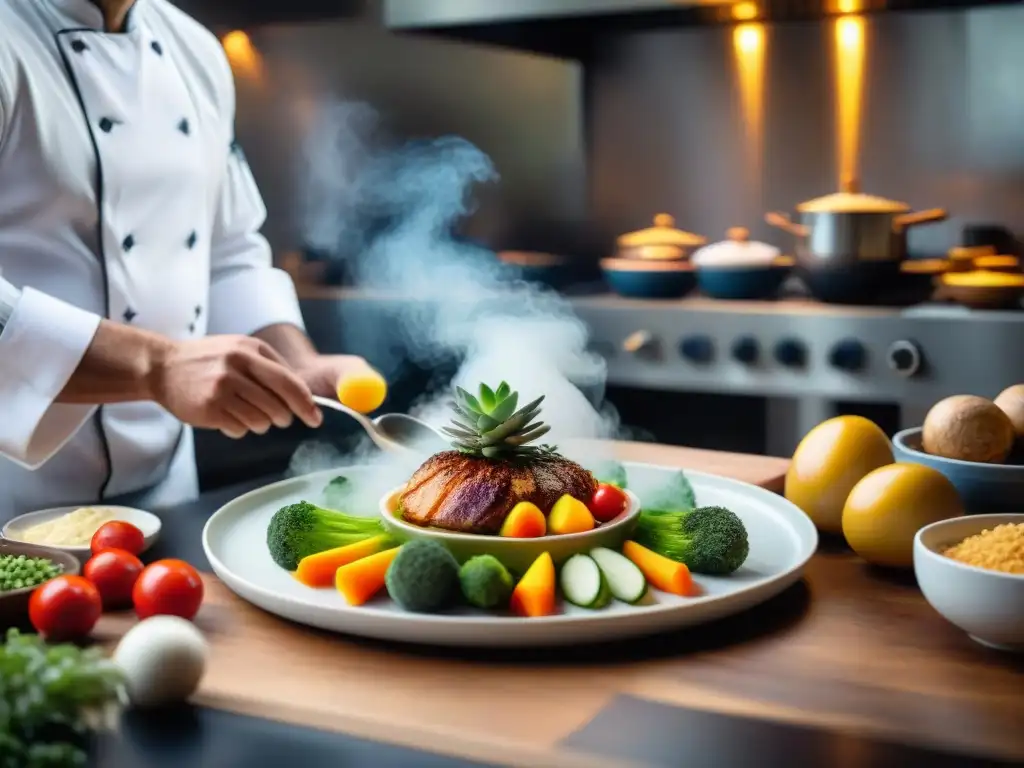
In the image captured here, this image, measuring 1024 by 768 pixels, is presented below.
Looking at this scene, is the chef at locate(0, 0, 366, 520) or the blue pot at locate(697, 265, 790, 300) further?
the blue pot at locate(697, 265, 790, 300)

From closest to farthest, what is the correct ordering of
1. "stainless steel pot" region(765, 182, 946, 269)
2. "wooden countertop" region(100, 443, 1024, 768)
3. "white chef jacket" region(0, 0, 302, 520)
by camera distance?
"wooden countertop" region(100, 443, 1024, 768), "white chef jacket" region(0, 0, 302, 520), "stainless steel pot" region(765, 182, 946, 269)

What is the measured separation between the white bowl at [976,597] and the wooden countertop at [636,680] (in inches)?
1.1

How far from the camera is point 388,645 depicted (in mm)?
1043

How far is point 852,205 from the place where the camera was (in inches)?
111

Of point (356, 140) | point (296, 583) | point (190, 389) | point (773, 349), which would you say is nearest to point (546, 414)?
point (190, 389)

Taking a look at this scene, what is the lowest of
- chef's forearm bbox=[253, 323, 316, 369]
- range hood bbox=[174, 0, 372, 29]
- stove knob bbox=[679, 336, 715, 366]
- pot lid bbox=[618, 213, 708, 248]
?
stove knob bbox=[679, 336, 715, 366]

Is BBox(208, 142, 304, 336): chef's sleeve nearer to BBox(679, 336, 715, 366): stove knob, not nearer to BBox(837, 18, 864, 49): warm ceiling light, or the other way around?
BBox(679, 336, 715, 366): stove knob

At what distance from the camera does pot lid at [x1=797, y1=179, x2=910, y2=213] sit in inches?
110

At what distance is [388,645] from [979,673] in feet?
1.64

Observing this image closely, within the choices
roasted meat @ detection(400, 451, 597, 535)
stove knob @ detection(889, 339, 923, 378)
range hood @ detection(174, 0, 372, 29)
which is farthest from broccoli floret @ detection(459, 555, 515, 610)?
range hood @ detection(174, 0, 372, 29)

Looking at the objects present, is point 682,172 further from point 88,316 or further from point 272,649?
point 272,649

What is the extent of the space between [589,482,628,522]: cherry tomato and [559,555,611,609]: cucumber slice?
129 mm

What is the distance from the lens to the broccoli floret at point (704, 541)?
114 centimetres

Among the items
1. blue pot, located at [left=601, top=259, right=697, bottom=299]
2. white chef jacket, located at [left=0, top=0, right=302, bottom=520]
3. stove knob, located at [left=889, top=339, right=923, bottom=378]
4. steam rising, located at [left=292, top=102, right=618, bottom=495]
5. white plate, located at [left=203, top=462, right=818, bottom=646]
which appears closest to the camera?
white plate, located at [left=203, top=462, right=818, bottom=646]
